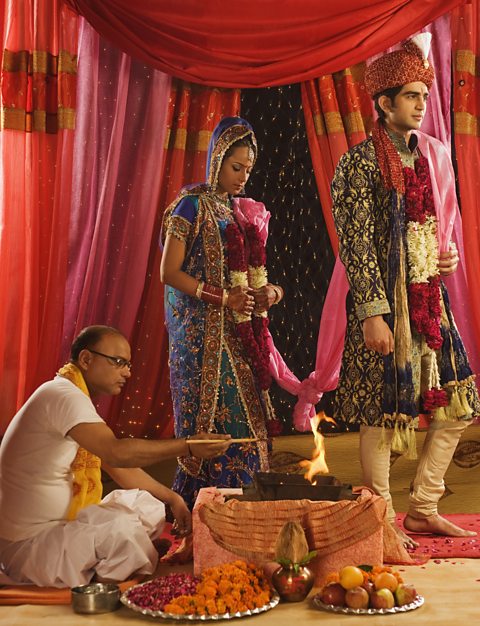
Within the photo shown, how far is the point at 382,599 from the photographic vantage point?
9.61 feet

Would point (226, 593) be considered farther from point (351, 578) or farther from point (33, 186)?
point (33, 186)

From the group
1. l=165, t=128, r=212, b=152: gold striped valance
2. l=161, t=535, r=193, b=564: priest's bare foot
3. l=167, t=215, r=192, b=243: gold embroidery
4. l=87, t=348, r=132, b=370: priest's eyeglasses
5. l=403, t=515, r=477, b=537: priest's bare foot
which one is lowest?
l=161, t=535, r=193, b=564: priest's bare foot

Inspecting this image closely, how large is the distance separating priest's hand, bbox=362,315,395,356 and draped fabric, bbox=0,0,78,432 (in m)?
1.73

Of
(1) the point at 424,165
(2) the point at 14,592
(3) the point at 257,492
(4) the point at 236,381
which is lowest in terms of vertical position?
(2) the point at 14,592

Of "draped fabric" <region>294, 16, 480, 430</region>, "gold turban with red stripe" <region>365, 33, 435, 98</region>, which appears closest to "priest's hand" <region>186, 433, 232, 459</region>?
"gold turban with red stripe" <region>365, 33, 435, 98</region>

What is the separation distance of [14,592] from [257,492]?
903 mm

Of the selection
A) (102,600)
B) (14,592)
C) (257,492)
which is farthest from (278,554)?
(14,592)

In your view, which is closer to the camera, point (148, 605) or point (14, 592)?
point (148, 605)

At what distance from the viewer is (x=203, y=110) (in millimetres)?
5145

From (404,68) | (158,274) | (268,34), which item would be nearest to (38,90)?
(158,274)

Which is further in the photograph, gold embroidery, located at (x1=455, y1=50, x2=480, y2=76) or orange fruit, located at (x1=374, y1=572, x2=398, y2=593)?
gold embroidery, located at (x1=455, y1=50, x2=480, y2=76)

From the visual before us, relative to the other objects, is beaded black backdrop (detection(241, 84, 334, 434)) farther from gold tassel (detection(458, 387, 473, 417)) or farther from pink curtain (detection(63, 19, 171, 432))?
gold tassel (detection(458, 387, 473, 417))

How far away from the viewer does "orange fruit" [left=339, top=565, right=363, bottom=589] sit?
118 inches

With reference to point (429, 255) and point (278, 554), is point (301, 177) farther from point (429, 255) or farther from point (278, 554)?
point (278, 554)
